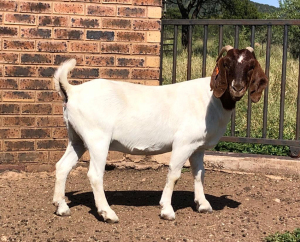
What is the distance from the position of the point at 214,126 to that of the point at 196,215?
90cm

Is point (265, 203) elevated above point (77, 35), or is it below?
below

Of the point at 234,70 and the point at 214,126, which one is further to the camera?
the point at 214,126

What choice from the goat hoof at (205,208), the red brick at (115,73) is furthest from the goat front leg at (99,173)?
the red brick at (115,73)

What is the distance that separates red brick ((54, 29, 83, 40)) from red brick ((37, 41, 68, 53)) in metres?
0.07

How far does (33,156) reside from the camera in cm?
617

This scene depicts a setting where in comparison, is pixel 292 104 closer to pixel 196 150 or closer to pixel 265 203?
pixel 265 203

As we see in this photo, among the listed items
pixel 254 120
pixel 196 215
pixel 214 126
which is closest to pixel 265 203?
pixel 196 215

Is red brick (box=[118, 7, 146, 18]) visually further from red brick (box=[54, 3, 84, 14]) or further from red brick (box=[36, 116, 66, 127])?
red brick (box=[36, 116, 66, 127])

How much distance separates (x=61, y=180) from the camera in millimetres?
4602

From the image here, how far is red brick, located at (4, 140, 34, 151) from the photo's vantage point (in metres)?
6.08

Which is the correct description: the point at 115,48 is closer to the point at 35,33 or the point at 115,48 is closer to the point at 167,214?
the point at 35,33

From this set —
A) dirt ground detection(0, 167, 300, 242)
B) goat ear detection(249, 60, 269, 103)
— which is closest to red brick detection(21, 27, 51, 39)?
dirt ground detection(0, 167, 300, 242)

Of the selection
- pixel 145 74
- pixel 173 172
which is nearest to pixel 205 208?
pixel 173 172

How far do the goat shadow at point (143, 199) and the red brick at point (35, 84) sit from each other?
1.41 metres
